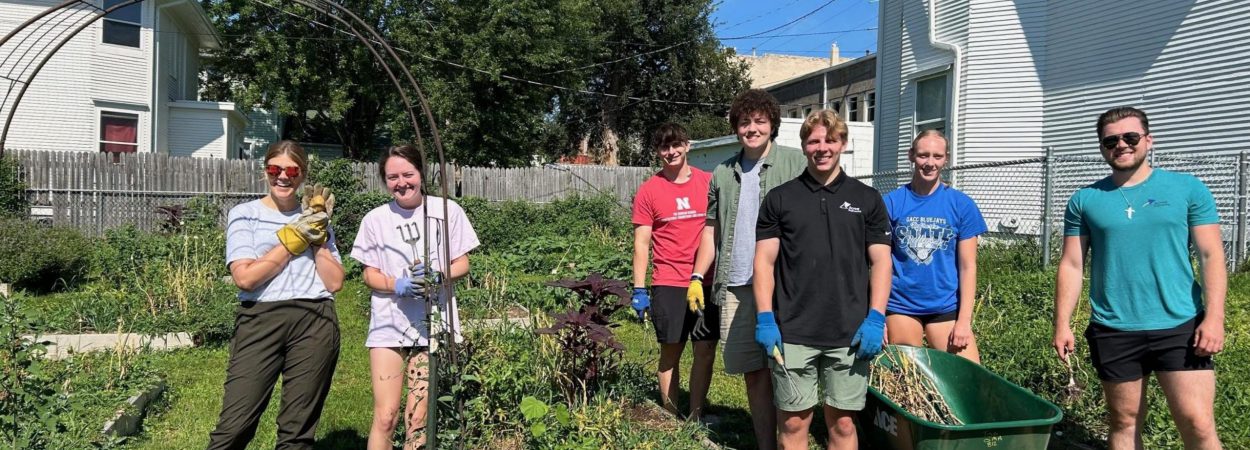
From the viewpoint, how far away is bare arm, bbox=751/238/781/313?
127 inches

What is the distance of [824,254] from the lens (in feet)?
10.3

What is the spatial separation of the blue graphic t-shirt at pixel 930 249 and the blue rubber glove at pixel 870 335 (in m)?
0.71

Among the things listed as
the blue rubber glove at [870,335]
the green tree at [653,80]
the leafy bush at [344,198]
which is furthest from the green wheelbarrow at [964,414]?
the green tree at [653,80]

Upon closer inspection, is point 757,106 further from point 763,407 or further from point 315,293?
point 315,293

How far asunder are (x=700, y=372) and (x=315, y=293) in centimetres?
217

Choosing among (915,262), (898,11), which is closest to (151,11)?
(898,11)

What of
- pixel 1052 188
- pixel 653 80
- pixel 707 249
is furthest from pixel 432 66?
pixel 707 249

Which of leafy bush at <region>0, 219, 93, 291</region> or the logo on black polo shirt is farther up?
the logo on black polo shirt

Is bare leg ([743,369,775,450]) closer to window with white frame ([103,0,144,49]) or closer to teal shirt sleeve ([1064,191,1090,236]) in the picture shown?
teal shirt sleeve ([1064,191,1090,236])

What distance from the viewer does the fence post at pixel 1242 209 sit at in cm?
892

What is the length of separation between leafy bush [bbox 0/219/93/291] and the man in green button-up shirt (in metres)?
8.59

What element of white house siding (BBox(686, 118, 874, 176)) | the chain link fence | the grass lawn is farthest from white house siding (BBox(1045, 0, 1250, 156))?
the grass lawn

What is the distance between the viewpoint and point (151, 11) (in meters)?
17.3

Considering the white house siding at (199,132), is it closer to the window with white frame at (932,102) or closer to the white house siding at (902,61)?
the white house siding at (902,61)
